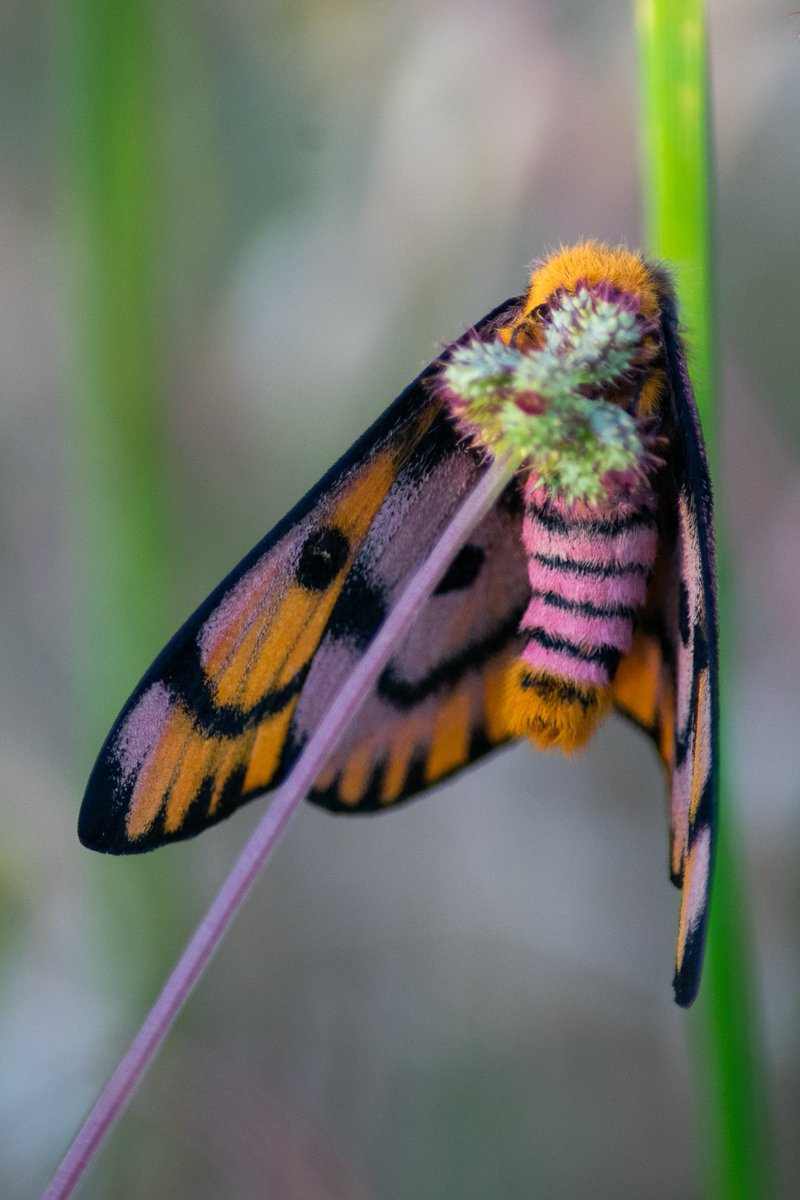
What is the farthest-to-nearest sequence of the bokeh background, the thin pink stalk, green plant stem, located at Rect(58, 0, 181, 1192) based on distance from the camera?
the bokeh background → green plant stem, located at Rect(58, 0, 181, 1192) → the thin pink stalk

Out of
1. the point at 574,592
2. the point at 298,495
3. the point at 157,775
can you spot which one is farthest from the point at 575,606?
the point at 298,495

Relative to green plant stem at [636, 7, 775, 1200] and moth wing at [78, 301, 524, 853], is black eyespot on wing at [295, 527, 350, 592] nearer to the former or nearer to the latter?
moth wing at [78, 301, 524, 853]

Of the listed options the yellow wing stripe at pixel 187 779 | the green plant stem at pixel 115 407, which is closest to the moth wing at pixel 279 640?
the yellow wing stripe at pixel 187 779

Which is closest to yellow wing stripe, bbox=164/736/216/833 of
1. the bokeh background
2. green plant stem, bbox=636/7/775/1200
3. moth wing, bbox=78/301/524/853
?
moth wing, bbox=78/301/524/853

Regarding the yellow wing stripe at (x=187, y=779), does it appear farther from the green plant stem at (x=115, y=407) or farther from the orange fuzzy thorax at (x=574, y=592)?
the green plant stem at (x=115, y=407)

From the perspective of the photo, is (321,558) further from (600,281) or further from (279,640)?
(600,281)
